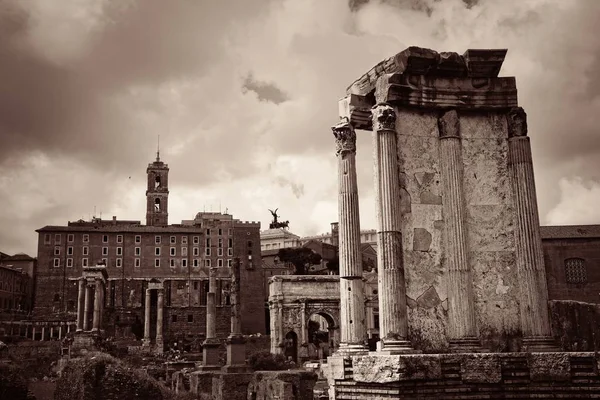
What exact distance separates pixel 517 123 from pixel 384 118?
7.30ft

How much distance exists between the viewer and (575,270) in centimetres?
5406

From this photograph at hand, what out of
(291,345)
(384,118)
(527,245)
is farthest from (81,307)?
(527,245)

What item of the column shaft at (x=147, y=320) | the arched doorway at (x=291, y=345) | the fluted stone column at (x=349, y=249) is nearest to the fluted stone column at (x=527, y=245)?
the fluted stone column at (x=349, y=249)

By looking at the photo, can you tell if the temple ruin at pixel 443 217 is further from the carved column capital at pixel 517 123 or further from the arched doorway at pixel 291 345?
the arched doorway at pixel 291 345

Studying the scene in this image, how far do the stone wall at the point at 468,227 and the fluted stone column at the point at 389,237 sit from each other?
0.35 metres

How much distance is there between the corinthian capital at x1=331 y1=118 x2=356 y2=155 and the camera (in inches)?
414

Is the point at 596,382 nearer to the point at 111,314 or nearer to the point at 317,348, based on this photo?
the point at 317,348

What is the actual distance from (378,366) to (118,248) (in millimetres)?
80768

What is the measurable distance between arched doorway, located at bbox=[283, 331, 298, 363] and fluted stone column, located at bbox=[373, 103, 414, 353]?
41.5m

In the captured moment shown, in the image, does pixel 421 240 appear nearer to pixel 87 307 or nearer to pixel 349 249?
pixel 349 249

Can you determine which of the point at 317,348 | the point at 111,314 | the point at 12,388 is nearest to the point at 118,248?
the point at 111,314

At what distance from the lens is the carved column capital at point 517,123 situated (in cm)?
998

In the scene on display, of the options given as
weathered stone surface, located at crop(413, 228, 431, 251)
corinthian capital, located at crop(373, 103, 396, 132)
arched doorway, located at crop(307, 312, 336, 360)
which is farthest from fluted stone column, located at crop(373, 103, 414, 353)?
arched doorway, located at crop(307, 312, 336, 360)

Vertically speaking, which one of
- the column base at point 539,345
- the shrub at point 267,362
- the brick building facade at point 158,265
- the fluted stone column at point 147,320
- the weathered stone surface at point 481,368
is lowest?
A: the shrub at point 267,362
